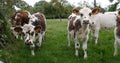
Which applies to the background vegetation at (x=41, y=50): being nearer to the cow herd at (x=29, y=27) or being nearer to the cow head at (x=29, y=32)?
the cow herd at (x=29, y=27)

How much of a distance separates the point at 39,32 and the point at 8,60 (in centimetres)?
295

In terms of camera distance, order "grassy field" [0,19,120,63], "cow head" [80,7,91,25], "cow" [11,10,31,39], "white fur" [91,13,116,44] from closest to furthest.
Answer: "cow head" [80,7,91,25] < "grassy field" [0,19,120,63] < "cow" [11,10,31,39] < "white fur" [91,13,116,44]

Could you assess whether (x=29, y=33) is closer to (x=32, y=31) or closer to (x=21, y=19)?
(x=32, y=31)

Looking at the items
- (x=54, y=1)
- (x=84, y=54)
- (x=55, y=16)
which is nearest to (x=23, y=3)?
(x=84, y=54)

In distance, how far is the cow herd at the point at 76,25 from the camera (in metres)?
13.3

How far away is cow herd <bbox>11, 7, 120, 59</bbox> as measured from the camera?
1330cm

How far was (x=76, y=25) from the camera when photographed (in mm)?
13688

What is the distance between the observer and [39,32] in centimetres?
1434

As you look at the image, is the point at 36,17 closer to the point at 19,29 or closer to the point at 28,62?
the point at 19,29

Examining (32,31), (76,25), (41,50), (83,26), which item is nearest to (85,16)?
(83,26)

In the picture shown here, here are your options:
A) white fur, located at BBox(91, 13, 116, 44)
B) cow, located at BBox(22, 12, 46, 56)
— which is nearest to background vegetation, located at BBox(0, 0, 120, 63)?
cow, located at BBox(22, 12, 46, 56)

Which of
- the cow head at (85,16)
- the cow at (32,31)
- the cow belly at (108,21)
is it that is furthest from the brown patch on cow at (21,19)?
the cow belly at (108,21)

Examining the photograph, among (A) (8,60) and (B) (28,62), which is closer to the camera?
(A) (8,60)

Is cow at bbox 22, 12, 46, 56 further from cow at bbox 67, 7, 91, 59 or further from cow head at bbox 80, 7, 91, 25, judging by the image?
cow head at bbox 80, 7, 91, 25
